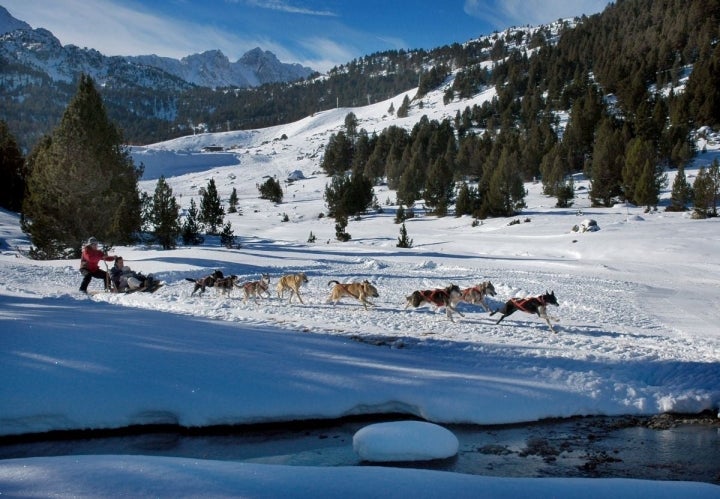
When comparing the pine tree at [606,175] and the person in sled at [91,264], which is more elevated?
the pine tree at [606,175]

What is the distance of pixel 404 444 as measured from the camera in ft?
16.8

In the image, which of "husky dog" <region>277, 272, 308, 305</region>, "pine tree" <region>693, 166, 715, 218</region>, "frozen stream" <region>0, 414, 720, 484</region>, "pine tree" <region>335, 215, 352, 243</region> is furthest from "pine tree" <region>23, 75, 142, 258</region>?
"pine tree" <region>693, 166, 715, 218</region>

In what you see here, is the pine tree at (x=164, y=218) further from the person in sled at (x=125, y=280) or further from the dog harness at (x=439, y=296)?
the dog harness at (x=439, y=296)

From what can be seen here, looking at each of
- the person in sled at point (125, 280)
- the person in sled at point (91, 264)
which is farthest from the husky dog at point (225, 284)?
the person in sled at point (91, 264)

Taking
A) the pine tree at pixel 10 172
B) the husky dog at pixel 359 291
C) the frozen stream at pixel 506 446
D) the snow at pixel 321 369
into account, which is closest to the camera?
the snow at pixel 321 369

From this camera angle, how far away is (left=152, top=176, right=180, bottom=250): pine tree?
31.1 metres

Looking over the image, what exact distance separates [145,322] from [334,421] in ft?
14.0

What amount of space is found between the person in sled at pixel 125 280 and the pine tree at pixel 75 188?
9566 millimetres

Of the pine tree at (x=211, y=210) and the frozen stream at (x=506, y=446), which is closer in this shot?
the frozen stream at (x=506, y=446)

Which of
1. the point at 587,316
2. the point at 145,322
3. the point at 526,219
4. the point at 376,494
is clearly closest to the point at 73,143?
the point at 145,322

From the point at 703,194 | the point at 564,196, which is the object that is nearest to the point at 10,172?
the point at 564,196

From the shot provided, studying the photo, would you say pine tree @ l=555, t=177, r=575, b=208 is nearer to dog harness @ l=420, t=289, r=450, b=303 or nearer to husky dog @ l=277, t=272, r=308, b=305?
husky dog @ l=277, t=272, r=308, b=305

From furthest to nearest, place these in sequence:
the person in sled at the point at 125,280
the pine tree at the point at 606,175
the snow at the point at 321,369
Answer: the pine tree at the point at 606,175
the person in sled at the point at 125,280
the snow at the point at 321,369

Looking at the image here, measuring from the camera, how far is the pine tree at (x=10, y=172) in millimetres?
37469
